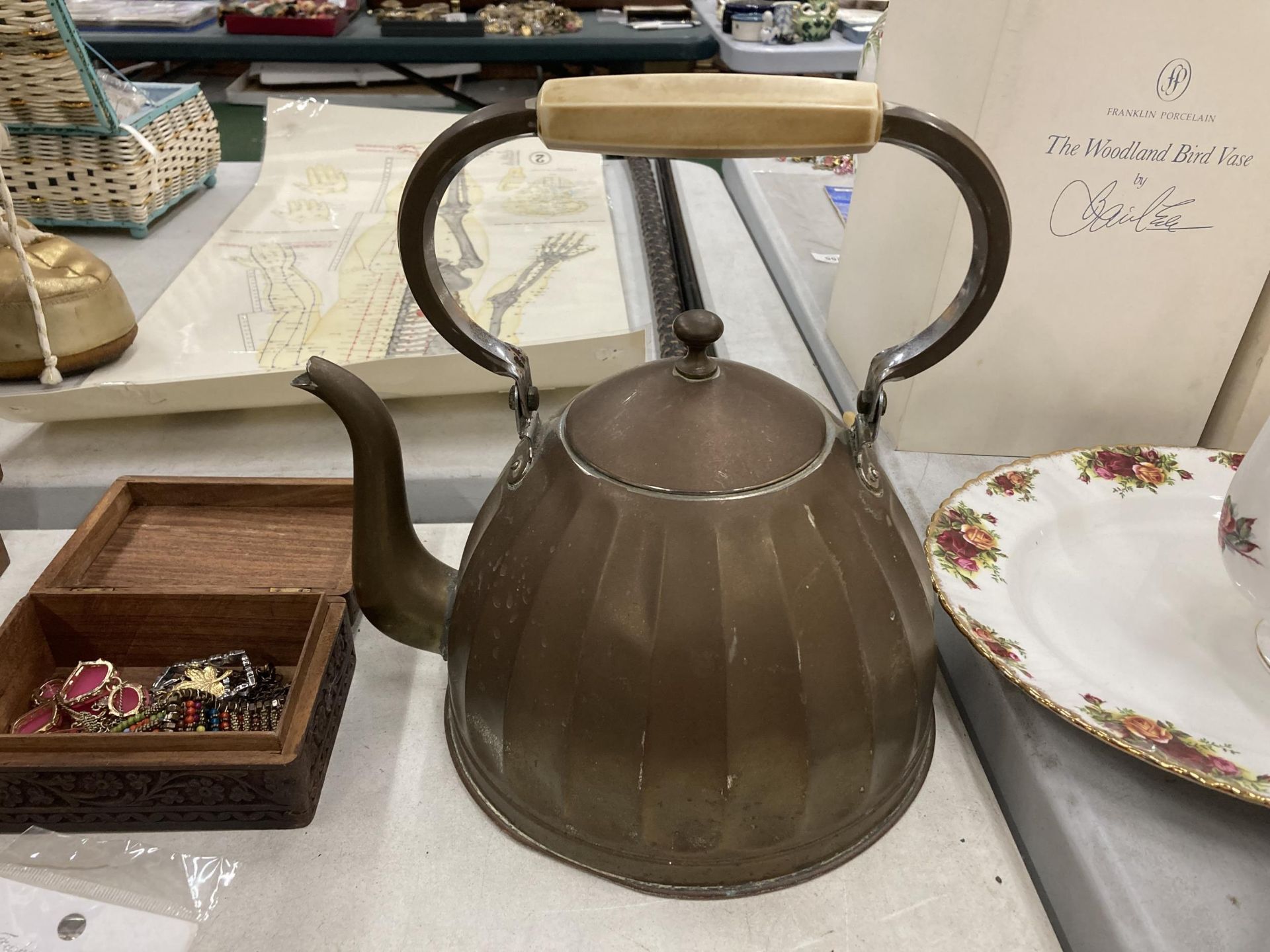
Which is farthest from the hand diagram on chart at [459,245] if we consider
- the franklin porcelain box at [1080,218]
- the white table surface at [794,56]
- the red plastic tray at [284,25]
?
the red plastic tray at [284,25]

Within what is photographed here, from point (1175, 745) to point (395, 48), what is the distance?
2922 millimetres

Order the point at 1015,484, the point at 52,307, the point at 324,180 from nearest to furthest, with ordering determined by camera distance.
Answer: the point at 1015,484, the point at 52,307, the point at 324,180

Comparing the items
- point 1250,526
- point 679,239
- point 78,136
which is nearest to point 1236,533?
point 1250,526

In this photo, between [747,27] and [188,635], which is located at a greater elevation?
[747,27]

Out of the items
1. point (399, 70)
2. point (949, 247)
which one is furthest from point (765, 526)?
point (399, 70)

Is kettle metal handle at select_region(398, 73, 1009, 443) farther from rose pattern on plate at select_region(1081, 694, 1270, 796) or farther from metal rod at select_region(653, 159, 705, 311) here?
metal rod at select_region(653, 159, 705, 311)

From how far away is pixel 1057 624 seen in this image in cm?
69

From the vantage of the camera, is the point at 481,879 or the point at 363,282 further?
the point at 363,282

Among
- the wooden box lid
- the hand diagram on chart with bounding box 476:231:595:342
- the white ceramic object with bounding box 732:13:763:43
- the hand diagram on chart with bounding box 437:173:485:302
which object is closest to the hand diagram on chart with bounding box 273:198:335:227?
the hand diagram on chart with bounding box 437:173:485:302

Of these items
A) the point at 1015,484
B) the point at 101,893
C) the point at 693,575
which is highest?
the point at 693,575

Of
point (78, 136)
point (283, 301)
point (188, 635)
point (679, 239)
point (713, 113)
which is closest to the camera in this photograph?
point (713, 113)

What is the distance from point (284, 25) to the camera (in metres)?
2.81

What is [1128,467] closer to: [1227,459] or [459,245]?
[1227,459]

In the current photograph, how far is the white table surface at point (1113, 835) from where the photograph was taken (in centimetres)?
52
